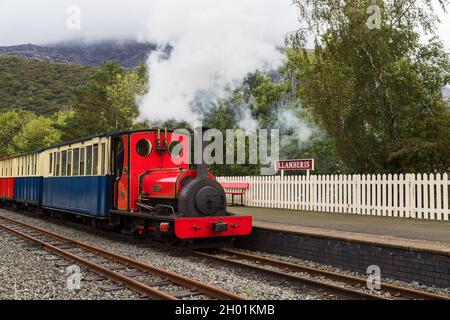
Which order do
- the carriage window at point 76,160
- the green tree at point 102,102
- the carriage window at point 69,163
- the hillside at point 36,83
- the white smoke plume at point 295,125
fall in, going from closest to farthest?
the carriage window at point 76,160 < the carriage window at point 69,163 < the white smoke plume at point 295,125 < the green tree at point 102,102 < the hillside at point 36,83

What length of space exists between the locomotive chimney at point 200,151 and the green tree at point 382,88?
20.8ft

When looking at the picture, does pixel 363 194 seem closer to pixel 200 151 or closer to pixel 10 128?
pixel 200 151

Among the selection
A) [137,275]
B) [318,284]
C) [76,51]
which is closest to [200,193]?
[137,275]

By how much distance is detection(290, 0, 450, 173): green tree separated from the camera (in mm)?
13484

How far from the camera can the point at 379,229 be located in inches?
382

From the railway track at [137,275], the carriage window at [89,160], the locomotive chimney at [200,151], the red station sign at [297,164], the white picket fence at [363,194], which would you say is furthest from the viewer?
the red station sign at [297,164]

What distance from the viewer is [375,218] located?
12203 millimetres

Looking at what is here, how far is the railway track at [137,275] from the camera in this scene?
20.1ft

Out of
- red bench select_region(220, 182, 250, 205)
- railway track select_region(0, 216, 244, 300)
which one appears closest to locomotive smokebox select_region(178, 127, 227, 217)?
railway track select_region(0, 216, 244, 300)

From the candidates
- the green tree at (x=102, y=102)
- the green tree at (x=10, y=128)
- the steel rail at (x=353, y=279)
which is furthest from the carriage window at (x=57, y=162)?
the green tree at (x=10, y=128)

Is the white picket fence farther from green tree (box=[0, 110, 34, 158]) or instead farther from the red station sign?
green tree (box=[0, 110, 34, 158])

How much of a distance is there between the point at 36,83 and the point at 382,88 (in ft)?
324
